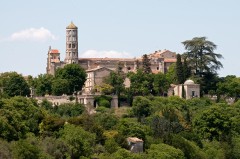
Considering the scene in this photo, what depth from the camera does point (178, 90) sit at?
8006cm

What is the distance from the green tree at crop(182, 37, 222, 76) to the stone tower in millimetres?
13205

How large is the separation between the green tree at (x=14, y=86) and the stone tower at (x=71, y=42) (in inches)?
492

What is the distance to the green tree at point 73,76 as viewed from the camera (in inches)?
3105

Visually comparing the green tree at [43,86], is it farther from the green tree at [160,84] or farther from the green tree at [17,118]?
the green tree at [17,118]

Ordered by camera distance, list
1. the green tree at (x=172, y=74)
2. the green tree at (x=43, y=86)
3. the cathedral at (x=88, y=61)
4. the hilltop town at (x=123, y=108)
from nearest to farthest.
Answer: the hilltop town at (x=123, y=108), the green tree at (x=43, y=86), the green tree at (x=172, y=74), the cathedral at (x=88, y=61)

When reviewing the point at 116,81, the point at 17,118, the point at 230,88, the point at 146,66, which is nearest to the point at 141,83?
the point at 116,81

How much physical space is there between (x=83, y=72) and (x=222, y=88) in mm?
12770

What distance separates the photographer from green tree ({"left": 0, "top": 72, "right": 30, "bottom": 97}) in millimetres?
76438

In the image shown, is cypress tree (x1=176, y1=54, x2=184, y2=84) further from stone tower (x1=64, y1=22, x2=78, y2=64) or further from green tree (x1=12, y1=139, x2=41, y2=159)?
green tree (x1=12, y1=139, x2=41, y2=159)

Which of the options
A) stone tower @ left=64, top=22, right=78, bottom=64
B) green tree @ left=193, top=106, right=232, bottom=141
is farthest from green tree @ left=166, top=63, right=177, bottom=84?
green tree @ left=193, top=106, right=232, bottom=141

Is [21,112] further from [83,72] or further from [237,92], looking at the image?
[237,92]

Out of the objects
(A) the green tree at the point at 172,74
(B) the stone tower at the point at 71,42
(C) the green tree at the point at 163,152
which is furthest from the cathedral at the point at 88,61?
(C) the green tree at the point at 163,152

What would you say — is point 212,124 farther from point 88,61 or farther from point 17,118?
point 88,61

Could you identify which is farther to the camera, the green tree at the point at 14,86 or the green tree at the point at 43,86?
the green tree at the point at 43,86
